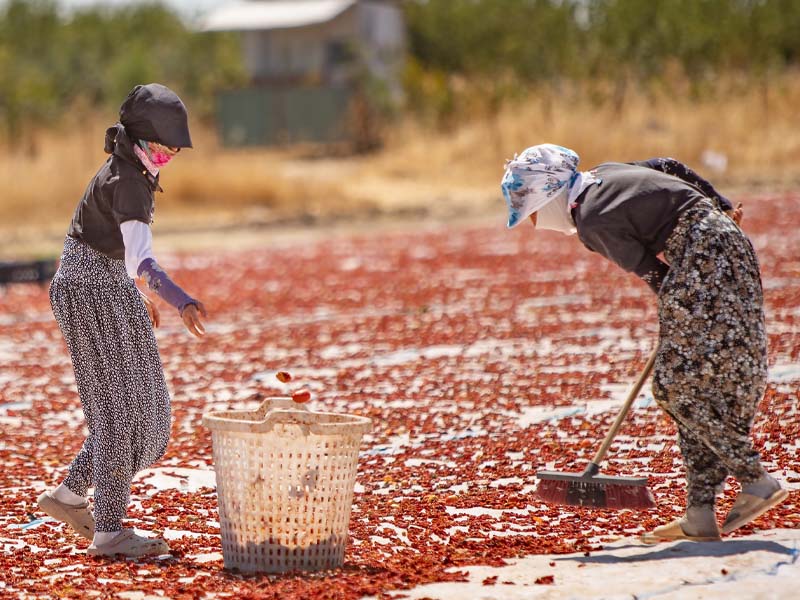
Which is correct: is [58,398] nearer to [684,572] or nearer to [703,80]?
[684,572]

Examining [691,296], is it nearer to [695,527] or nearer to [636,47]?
[695,527]

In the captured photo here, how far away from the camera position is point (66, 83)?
49.5 m

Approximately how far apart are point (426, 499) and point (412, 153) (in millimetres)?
24818

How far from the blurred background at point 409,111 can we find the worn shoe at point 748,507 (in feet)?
52.6

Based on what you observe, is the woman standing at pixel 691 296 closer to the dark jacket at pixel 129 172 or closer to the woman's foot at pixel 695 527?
the woman's foot at pixel 695 527

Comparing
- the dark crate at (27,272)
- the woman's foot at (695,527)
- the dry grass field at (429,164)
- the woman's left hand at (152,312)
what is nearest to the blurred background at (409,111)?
the dry grass field at (429,164)

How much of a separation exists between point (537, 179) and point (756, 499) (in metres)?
1.37

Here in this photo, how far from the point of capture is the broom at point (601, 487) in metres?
4.79

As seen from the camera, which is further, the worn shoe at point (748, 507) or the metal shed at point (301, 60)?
the metal shed at point (301, 60)

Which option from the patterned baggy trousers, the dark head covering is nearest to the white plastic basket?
the patterned baggy trousers

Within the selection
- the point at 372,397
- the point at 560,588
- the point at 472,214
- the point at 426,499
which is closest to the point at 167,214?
the point at 472,214

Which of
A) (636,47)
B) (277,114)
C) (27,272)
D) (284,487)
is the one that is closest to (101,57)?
(277,114)

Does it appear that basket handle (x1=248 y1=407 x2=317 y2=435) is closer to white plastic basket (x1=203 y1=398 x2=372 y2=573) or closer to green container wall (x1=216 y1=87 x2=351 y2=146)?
white plastic basket (x1=203 y1=398 x2=372 y2=573)

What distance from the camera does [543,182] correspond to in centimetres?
464
